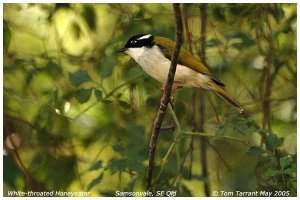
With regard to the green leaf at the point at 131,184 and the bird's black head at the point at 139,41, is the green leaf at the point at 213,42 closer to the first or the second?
the bird's black head at the point at 139,41

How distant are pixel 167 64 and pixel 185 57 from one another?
0.08 m

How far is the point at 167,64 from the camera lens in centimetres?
222

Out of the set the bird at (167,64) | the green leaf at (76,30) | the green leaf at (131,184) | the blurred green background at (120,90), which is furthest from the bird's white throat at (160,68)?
the green leaf at (131,184)

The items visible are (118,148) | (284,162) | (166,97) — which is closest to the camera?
(166,97)

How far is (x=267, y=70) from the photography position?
2461mm

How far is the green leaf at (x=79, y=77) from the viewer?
91.4 inches

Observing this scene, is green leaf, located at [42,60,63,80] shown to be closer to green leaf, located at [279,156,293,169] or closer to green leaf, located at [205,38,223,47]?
Answer: green leaf, located at [205,38,223,47]

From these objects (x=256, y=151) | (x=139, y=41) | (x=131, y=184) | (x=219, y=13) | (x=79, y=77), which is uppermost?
(x=219, y=13)

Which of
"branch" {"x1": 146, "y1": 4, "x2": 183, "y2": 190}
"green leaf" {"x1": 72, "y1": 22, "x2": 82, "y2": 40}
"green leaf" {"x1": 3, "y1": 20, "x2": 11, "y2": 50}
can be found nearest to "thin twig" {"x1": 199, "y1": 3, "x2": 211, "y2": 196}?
"branch" {"x1": 146, "y1": 4, "x2": 183, "y2": 190}

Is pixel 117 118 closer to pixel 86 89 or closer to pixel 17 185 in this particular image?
pixel 86 89

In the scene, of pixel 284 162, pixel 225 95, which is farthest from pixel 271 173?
pixel 225 95

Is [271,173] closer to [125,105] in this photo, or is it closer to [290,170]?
[290,170]

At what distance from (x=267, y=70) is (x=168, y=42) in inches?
17.4

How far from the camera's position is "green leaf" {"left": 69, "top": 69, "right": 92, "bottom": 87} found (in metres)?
2.32
